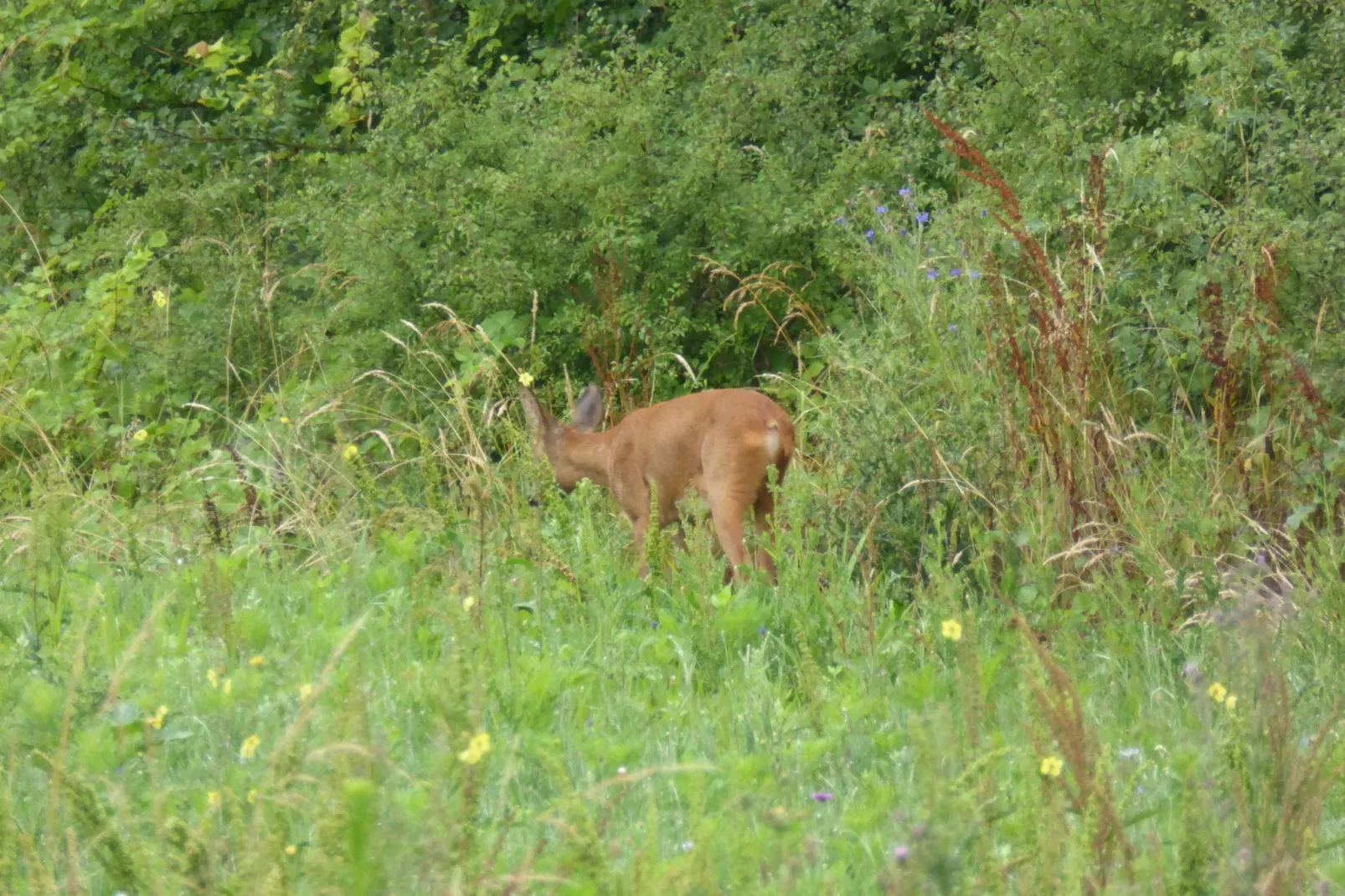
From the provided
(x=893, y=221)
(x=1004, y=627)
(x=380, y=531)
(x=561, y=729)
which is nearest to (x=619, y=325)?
(x=893, y=221)

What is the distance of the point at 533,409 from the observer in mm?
7402

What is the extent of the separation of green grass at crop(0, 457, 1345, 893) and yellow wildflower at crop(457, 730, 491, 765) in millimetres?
19

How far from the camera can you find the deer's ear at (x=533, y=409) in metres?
7.38

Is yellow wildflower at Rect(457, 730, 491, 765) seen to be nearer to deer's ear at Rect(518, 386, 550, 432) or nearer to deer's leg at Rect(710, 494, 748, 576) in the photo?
deer's leg at Rect(710, 494, 748, 576)

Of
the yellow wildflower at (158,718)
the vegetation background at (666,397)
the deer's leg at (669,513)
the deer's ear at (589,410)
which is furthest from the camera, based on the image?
the deer's ear at (589,410)

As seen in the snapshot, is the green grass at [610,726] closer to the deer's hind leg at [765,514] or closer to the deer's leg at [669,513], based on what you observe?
the deer's hind leg at [765,514]

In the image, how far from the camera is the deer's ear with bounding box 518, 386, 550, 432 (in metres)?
7.38

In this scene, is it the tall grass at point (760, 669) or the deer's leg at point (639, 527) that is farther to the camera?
the deer's leg at point (639, 527)

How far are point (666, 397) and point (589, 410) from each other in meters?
1.51

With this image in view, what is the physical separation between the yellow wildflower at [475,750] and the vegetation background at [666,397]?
0.03ft

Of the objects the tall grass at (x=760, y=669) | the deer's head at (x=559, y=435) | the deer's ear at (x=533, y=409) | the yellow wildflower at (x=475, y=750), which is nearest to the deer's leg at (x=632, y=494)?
the tall grass at (x=760, y=669)

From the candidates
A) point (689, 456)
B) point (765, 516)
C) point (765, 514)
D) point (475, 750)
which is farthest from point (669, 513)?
point (475, 750)

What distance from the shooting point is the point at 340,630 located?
468 centimetres

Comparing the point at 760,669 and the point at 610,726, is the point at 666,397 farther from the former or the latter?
the point at 610,726
